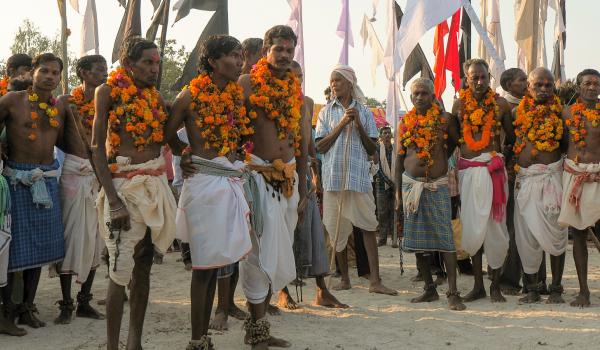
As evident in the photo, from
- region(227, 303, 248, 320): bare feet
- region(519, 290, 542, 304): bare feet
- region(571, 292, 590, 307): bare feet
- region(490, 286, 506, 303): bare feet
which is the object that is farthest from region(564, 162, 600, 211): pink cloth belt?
region(227, 303, 248, 320): bare feet

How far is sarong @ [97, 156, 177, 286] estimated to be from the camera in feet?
13.7

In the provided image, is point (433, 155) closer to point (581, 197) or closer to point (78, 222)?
point (581, 197)

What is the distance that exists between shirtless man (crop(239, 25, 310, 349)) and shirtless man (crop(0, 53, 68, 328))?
5.97 feet

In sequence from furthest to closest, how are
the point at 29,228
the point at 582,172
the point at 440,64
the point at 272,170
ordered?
the point at 440,64 → the point at 582,172 → the point at 29,228 → the point at 272,170

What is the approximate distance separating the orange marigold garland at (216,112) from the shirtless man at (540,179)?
10.9 feet

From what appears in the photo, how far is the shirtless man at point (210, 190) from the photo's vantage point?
4355 mm

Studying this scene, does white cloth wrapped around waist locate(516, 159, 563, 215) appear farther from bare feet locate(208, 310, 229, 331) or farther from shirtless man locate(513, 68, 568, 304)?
bare feet locate(208, 310, 229, 331)

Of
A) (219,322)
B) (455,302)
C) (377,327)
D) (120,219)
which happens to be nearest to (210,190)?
(120,219)

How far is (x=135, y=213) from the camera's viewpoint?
4.23 meters

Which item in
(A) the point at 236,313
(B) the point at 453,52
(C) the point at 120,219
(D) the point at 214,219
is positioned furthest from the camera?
(B) the point at 453,52

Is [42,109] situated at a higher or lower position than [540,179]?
higher

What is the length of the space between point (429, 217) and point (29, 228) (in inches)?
148

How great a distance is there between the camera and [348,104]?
7.23 meters

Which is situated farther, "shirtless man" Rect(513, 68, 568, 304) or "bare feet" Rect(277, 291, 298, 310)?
→ "shirtless man" Rect(513, 68, 568, 304)
